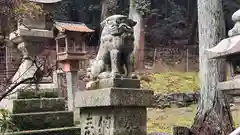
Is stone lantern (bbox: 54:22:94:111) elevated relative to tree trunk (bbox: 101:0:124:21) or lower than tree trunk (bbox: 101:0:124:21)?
lower

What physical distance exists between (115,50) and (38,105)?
2.91m

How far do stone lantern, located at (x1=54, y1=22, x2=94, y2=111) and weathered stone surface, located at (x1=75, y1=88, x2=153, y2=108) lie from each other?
3773 millimetres

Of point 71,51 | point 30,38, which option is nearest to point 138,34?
point 71,51

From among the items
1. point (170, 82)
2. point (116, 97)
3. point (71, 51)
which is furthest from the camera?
point (170, 82)

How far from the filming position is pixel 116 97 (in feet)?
14.9

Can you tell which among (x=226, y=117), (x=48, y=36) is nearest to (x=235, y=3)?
(x=226, y=117)

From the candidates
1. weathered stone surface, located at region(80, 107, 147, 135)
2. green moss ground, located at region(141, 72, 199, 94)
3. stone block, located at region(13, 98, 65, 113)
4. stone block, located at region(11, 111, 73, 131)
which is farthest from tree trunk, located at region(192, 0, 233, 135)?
green moss ground, located at region(141, 72, 199, 94)

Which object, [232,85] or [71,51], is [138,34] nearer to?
[71,51]

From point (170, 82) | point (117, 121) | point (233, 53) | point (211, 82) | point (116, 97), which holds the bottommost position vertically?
point (117, 121)

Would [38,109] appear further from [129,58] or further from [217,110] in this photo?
[217,110]

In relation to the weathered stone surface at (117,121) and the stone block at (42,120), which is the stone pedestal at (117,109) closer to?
the weathered stone surface at (117,121)

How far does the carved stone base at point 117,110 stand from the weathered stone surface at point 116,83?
127 millimetres

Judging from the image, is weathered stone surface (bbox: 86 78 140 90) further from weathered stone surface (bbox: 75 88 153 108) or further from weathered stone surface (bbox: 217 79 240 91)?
weathered stone surface (bbox: 217 79 240 91)

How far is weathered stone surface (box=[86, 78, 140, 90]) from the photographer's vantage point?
15.4 ft
